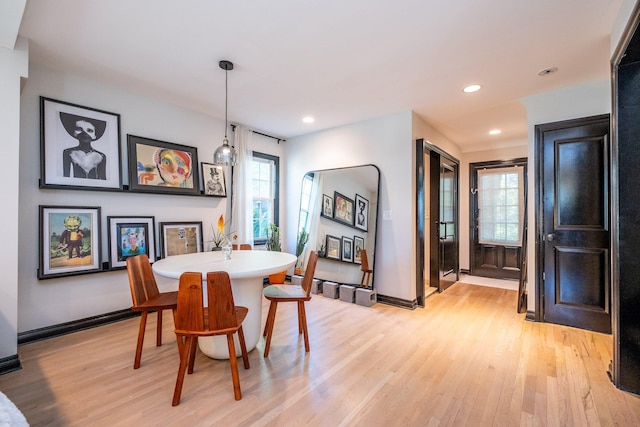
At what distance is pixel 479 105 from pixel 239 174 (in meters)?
3.25

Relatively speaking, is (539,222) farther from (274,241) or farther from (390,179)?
(274,241)

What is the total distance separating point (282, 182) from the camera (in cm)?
504

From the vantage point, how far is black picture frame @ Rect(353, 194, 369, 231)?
13.1ft

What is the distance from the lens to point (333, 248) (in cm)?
429

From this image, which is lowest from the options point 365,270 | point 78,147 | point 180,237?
point 365,270

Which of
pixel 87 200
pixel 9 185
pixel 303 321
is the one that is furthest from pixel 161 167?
pixel 303 321

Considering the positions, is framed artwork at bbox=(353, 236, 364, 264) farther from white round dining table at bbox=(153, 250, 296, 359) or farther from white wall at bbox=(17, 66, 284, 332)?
white wall at bbox=(17, 66, 284, 332)

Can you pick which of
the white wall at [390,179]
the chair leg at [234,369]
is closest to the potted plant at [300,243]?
the white wall at [390,179]

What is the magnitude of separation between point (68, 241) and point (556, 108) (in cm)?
513

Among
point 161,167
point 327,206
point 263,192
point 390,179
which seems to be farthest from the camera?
point 263,192

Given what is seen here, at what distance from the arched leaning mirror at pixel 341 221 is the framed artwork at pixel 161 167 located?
171 cm

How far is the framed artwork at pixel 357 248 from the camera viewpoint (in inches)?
158

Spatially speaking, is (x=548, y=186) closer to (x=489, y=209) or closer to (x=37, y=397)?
(x=489, y=209)

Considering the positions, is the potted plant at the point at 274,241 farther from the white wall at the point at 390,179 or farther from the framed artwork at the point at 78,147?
the framed artwork at the point at 78,147
